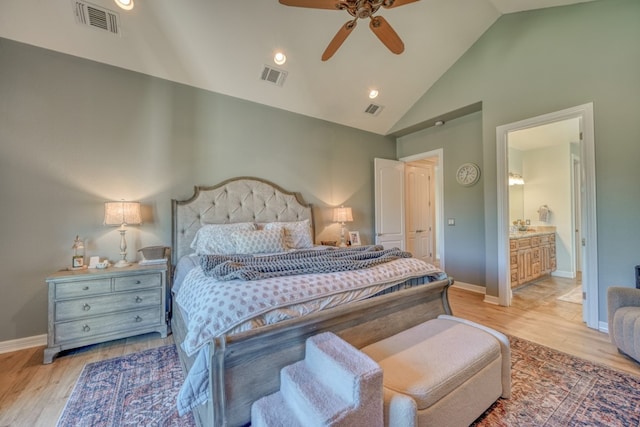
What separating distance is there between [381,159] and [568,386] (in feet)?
12.4

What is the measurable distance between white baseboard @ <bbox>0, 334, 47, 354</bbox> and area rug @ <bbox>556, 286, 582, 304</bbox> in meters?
6.27

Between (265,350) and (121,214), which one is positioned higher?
(121,214)

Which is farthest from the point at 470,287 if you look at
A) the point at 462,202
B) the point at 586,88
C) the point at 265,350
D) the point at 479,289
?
the point at 265,350

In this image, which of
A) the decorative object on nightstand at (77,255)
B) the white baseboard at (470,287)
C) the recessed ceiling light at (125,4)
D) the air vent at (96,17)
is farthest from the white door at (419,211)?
the decorative object on nightstand at (77,255)

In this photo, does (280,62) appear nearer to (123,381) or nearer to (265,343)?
(265,343)

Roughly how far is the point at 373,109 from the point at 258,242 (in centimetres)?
310

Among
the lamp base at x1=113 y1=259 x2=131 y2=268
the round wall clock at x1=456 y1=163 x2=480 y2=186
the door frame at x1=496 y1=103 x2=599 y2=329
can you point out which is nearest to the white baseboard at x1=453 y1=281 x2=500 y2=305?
the door frame at x1=496 y1=103 x2=599 y2=329

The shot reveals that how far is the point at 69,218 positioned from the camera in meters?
2.67

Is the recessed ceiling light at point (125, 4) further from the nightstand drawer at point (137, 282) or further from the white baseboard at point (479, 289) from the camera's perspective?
the white baseboard at point (479, 289)

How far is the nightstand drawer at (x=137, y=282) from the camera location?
2.43 metres

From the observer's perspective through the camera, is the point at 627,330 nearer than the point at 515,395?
No

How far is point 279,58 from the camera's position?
3.32 m

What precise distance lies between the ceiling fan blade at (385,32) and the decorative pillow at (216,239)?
2471 mm

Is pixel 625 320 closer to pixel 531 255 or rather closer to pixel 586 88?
pixel 586 88
